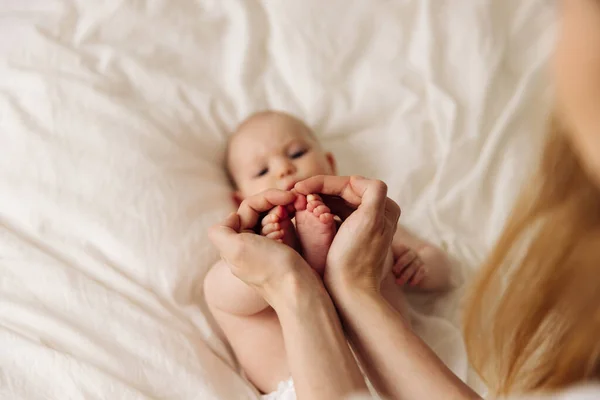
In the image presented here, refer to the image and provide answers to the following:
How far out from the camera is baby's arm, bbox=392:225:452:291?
41.1 inches

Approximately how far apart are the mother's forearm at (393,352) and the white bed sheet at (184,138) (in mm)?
251

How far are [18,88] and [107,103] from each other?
0.16 meters

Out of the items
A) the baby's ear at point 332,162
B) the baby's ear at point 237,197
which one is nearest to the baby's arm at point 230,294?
the baby's ear at point 237,197

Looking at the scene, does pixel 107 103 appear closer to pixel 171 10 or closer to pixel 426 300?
pixel 171 10

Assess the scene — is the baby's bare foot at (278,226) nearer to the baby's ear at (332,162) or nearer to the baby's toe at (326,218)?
the baby's toe at (326,218)

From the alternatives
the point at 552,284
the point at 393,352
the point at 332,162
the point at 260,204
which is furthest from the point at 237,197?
the point at 552,284

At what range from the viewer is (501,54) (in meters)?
1.30

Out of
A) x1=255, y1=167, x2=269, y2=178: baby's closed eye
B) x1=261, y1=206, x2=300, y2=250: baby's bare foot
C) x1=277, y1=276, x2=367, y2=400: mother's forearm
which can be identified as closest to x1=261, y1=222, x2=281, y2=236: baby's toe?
x1=261, y1=206, x2=300, y2=250: baby's bare foot

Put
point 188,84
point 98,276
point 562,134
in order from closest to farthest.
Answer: point 562,134 → point 98,276 → point 188,84

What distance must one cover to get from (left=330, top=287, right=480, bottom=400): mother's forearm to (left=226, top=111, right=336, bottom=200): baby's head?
0.38 m

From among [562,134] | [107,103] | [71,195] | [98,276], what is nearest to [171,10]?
[107,103]

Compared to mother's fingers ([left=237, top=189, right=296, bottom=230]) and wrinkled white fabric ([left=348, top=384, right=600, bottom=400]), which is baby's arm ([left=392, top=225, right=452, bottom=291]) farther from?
wrinkled white fabric ([left=348, top=384, right=600, bottom=400])

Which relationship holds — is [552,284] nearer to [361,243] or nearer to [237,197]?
[361,243]

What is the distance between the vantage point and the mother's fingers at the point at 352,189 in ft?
2.60
